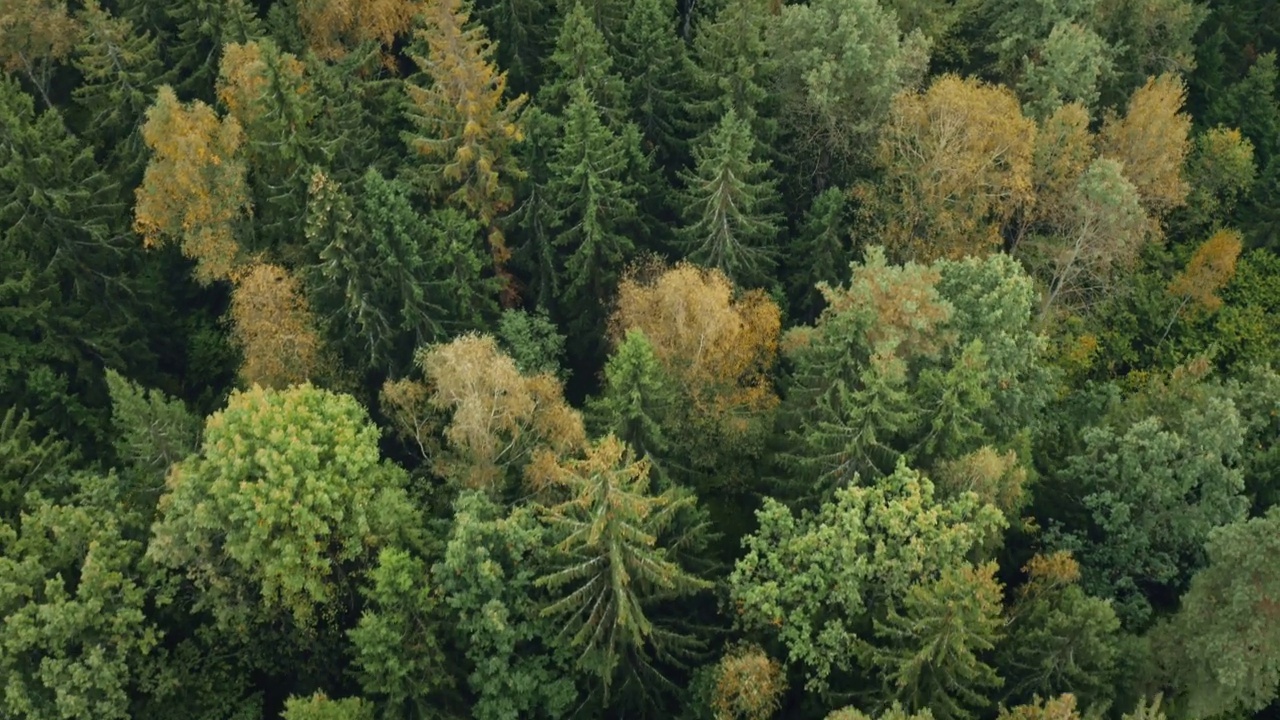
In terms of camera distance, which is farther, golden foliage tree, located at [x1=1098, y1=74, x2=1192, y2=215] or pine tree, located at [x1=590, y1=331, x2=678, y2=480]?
golden foliage tree, located at [x1=1098, y1=74, x2=1192, y2=215]

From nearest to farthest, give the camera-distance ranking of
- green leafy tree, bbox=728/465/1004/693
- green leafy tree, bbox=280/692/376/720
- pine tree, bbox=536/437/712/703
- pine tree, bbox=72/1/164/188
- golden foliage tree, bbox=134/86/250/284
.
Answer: pine tree, bbox=536/437/712/703 → green leafy tree, bbox=280/692/376/720 → green leafy tree, bbox=728/465/1004/693 → golden foliage tree, bbox=134/86/250/284 → pine tree, bbox=72/1/164/188

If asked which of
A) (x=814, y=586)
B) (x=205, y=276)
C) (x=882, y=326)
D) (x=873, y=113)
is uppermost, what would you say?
(x=873, y=113)

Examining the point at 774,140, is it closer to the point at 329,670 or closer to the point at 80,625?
the point at 329,670

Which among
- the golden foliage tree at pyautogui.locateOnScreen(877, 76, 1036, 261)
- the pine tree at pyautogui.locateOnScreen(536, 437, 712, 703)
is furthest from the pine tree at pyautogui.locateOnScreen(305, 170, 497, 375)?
the golden foliage tree at pyautogui.locateOnScreen(877, 76, 1036, 261)

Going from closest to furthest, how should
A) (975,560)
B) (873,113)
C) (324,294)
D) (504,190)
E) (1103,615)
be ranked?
(1103,615) < (975,560) < (324,294) < (504,190) < (873,113)

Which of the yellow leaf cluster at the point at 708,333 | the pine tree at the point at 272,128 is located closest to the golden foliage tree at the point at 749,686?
the yellow leaf cluster at the point at 708,333

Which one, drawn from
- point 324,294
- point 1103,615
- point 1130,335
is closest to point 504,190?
point 324,294

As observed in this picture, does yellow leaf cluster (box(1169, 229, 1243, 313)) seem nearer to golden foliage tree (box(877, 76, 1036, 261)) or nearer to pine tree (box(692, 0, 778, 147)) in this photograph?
golden foliage tree (box(877, 76, 1036, 261))
